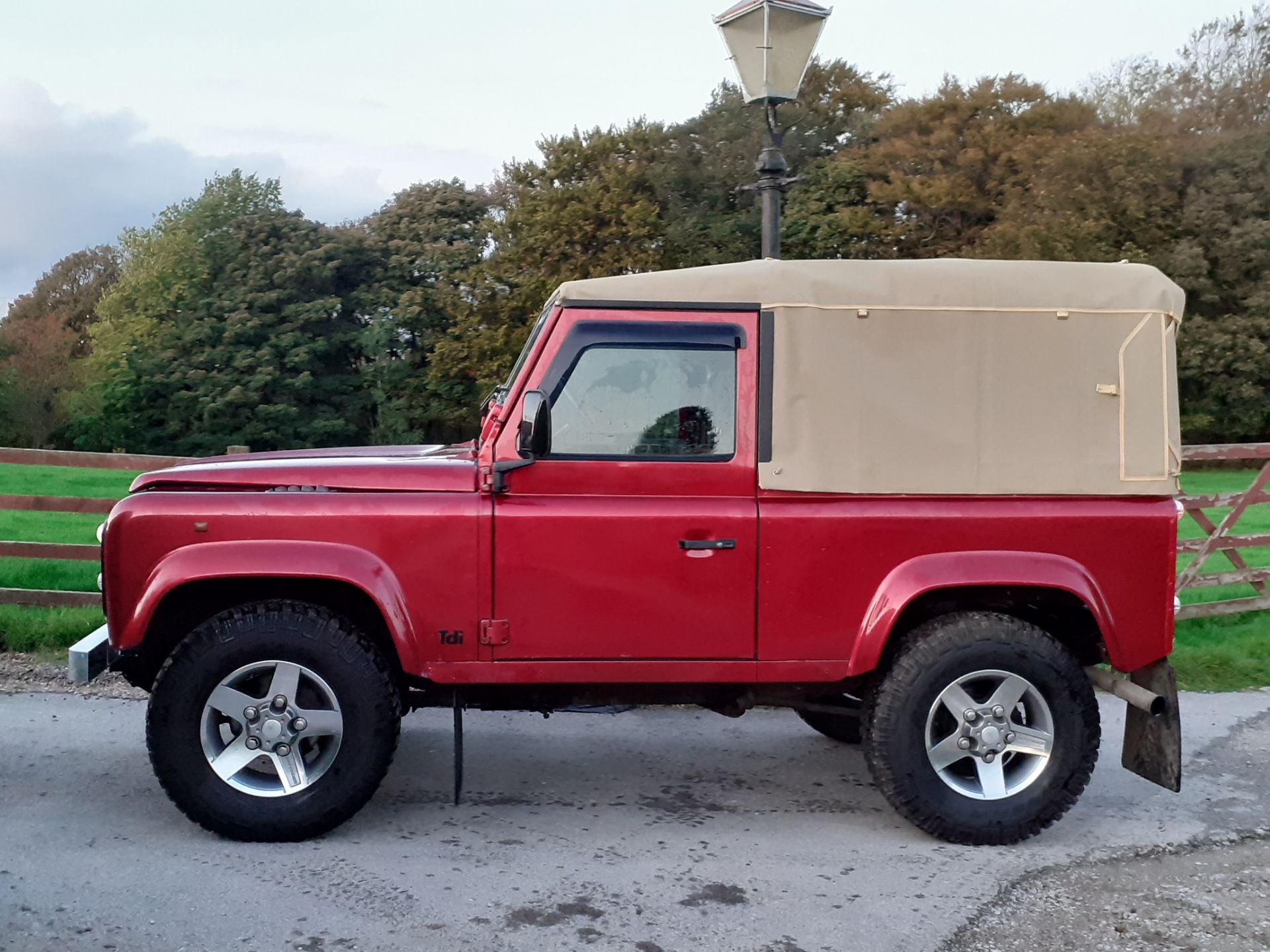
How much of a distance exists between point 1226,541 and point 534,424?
685cm

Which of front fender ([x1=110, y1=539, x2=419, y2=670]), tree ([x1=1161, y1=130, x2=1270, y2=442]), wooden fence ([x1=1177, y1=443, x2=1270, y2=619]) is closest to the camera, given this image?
front fender ([x1=110, y1=539, x2=419, y2=670])

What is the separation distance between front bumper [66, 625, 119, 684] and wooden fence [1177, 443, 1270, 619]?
7085 mm

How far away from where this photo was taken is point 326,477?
4594 mm

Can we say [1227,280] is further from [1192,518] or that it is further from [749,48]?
[749,48]

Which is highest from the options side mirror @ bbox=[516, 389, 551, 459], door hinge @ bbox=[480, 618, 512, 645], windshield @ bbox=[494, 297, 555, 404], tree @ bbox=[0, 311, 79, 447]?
tree @ bbox=[0, 311, 79, 447]

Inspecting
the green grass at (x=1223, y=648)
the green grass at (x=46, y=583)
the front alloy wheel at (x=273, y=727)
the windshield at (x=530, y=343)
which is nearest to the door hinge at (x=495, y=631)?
the front alloy wheel at (x=273, y=727)

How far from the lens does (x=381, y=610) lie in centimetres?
438

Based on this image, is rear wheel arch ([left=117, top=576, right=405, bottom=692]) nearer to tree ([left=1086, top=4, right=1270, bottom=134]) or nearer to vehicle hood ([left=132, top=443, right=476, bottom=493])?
vehicle hood ([left=132, top=443, right=476, bottom=493])

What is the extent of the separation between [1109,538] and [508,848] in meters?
2.70

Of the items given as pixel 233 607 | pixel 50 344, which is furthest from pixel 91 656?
pixel 50 344

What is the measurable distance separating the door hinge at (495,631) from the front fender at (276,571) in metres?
0.27

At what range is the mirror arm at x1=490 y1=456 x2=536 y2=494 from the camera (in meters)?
4.48

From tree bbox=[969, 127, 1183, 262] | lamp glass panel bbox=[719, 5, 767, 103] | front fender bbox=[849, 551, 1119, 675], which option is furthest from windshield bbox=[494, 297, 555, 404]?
tree bbox=[969, 127, 1183, 262]

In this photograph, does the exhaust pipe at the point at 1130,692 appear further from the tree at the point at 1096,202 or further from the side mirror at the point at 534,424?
the tree at the point at 1096,202
